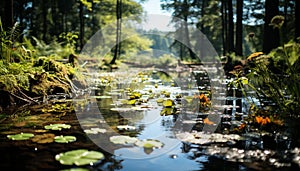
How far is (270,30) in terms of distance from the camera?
8.23 m

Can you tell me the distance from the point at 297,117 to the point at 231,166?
1241 mm

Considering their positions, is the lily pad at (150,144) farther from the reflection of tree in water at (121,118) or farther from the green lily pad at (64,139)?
the green lily pad at (64,139)

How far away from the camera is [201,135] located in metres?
2.23

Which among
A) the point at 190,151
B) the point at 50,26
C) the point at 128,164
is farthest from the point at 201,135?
the point at 50,26

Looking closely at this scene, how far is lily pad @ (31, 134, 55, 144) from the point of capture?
2.02 m

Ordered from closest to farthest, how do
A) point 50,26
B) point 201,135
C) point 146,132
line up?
point 201,135
point 146,132
point 50,26

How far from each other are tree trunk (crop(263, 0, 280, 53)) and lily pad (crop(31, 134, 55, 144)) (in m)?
7.31

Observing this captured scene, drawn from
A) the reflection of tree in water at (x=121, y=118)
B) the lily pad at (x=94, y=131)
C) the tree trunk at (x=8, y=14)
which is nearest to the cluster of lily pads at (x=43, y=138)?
the lily pad at (x=94, y=131)

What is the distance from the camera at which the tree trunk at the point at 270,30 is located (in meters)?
8.04

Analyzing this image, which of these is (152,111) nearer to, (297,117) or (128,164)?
(297,117)

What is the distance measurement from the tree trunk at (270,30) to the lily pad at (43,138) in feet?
24.0

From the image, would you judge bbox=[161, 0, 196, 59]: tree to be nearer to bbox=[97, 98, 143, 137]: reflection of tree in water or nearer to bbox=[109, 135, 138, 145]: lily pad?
bbox=[97, 98, 143, 137]: reflection of tree in water

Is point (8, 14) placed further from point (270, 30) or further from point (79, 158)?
point (270, 30)

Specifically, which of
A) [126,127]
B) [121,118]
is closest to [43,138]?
[126,127]
